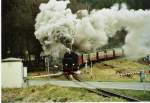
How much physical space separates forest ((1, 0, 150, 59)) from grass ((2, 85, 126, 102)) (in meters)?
0.54

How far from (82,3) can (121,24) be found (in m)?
0.68

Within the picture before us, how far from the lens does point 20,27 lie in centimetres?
897

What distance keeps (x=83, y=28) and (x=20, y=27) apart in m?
0.99

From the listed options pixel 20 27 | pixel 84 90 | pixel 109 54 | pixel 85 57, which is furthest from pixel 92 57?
pixel 20 27

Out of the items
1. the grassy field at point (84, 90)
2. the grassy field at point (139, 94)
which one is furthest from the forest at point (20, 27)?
the grassy field at point (139, 94)

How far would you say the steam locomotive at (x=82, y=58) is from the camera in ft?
28.6

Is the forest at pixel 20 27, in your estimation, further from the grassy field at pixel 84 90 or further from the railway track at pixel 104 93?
the railway track at pixel 104 93

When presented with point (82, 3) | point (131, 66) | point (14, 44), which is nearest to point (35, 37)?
point (14, 44)

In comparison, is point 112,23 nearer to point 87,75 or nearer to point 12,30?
point 87,75

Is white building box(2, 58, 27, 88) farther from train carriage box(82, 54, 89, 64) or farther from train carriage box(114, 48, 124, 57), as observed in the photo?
train carriage box(114, 48, 124, 57)

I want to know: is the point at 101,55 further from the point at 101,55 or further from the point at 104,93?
the point at 104,93

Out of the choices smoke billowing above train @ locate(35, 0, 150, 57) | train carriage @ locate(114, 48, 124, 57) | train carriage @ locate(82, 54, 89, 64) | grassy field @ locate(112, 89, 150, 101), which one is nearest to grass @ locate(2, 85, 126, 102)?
grassy field @ locate(112, 89, 150, 101)

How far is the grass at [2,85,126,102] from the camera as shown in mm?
8539

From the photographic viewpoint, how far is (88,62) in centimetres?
886
